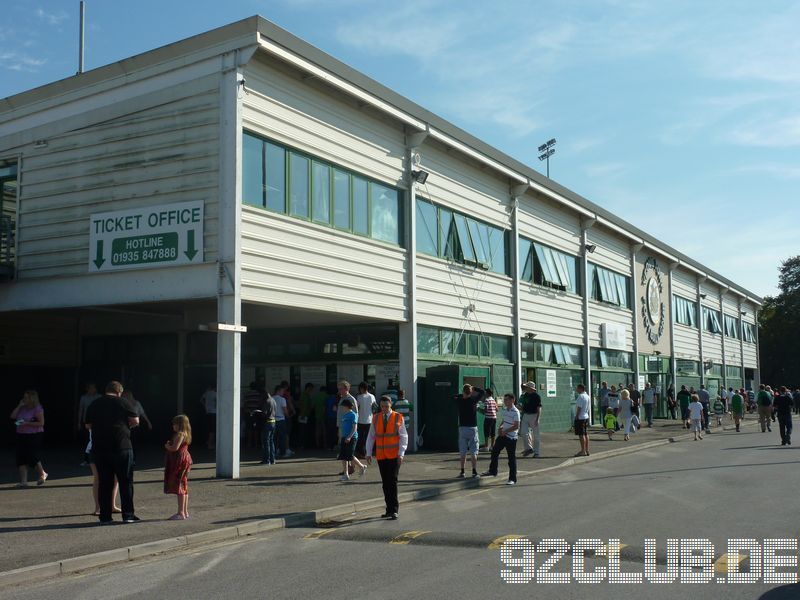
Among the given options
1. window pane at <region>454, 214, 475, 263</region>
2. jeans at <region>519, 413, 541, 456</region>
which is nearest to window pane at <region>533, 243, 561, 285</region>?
window pane at <region>454, 214, 475, 263</region>

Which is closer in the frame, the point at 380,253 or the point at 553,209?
the point at 380,253

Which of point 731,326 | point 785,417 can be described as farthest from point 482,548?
point 731,326

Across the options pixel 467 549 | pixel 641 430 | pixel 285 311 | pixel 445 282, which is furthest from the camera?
pixel 641 430

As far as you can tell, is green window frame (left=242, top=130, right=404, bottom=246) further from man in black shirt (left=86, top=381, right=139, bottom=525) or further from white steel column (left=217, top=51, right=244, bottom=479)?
man in black shirt (left=86, top=381, right=139, bottom=525)

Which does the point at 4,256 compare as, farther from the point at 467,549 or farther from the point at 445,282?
the point at 467,549

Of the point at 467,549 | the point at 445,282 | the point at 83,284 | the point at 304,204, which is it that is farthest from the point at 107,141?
the point at 467,549

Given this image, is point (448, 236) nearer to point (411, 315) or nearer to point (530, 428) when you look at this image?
point (411, 315)

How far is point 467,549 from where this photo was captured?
28.8 feet

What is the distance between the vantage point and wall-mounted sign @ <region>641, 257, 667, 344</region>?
127 ft

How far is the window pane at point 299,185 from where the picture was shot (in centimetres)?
1717

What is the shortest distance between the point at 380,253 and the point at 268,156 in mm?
4250

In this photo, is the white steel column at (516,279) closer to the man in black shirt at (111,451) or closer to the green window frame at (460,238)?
the green window frame at (460,238)

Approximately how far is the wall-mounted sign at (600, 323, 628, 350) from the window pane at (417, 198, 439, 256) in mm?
13184

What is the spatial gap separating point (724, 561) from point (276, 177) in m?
11.6
